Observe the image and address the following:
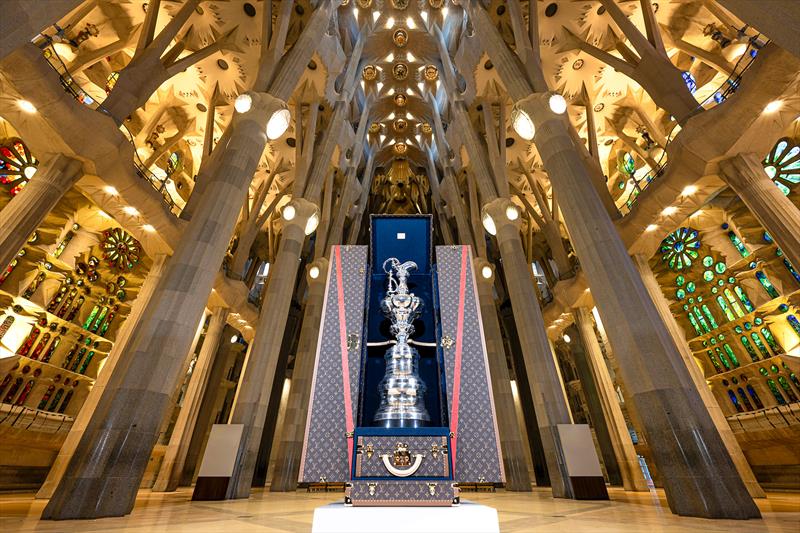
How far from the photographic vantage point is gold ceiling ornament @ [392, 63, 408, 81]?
22.7 meters

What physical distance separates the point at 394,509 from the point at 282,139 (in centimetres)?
1969

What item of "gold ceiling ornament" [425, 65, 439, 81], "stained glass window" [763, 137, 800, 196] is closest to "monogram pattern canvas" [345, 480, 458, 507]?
"stained glass window" [763, 137, 800, 196]

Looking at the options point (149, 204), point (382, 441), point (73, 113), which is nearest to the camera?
point (382, 441)

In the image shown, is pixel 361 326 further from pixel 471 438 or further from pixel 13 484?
pixel 13 484

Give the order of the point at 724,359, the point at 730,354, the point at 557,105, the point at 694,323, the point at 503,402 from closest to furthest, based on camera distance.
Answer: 1. the point at 557,105
2. the point at 503,402
3. the point at 730,354
4. the point at 724,359
5. the point at 694,323

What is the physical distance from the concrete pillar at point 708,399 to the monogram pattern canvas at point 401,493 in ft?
30.8

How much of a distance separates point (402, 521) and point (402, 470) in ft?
1.69

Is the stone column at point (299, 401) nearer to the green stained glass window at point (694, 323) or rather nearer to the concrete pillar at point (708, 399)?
the concrete pillar at point (708, 399)

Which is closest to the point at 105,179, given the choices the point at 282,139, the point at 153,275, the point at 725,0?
the point at 153,275

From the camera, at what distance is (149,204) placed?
12.5m

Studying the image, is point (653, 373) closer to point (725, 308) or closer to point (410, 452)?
point (410, 452)

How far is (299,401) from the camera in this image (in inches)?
592

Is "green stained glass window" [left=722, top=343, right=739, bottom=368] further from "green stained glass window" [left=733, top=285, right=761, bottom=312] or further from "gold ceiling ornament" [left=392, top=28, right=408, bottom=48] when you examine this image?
"gold ceiling ornament" [left=392, top=28, right=408, bottom=48]

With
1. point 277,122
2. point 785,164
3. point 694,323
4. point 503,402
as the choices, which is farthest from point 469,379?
point 694,323
